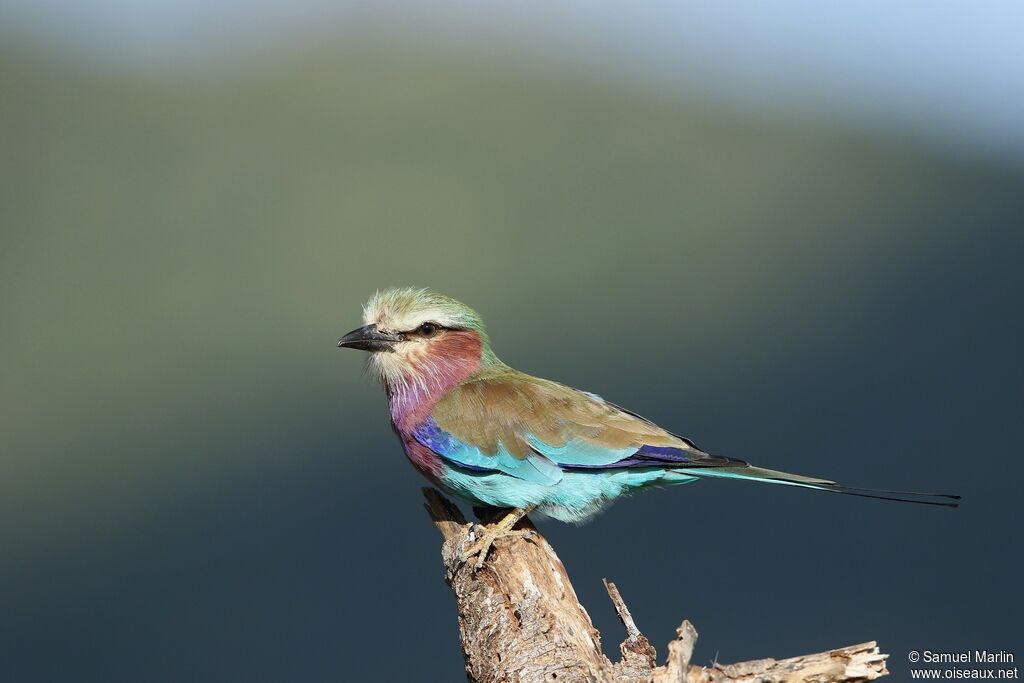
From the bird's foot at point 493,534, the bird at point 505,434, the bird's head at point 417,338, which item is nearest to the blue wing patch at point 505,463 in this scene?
the bird at point 505,434

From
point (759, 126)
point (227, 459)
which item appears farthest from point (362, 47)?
point (227, 459)

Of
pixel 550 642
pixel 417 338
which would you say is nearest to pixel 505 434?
pixel 417 338

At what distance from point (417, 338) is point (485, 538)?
3.90ft

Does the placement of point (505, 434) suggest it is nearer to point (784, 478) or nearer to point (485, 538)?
point (485, 538)

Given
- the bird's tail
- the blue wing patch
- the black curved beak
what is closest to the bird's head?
the black curved beak

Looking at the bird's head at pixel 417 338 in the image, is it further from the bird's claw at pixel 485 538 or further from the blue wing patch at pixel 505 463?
the bird's claw at pixel 485 538

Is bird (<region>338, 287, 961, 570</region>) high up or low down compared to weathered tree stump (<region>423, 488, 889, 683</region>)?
up

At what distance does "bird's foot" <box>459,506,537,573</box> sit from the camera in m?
5.08

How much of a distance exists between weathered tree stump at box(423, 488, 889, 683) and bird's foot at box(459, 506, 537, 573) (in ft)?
0.08

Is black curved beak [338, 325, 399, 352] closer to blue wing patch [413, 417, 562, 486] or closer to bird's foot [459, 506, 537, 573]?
blue wing patch [413, 417, 562, 486]

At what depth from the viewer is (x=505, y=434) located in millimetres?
5609

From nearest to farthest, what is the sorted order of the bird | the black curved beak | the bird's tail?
1. the bird's tail
2. the bird
3. the black curved beak

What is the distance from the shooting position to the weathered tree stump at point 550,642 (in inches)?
166

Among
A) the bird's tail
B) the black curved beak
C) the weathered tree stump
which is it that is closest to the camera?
the weathered tree stump
